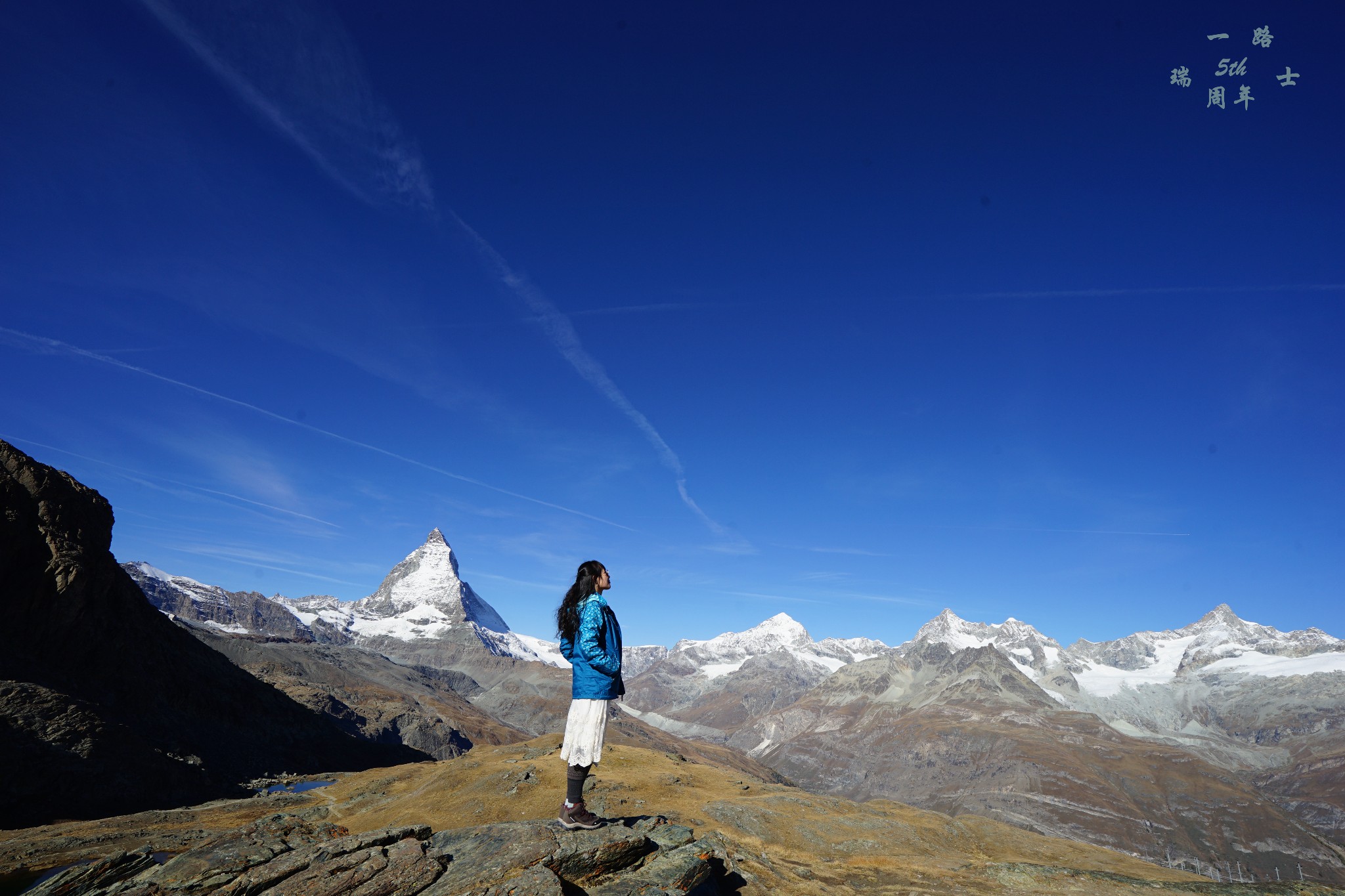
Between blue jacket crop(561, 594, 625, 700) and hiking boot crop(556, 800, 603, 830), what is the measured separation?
2523 mm

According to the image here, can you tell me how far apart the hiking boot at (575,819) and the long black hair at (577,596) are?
3.64 m

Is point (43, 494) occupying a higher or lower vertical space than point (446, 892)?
higher

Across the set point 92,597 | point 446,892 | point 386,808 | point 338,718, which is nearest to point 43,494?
point 92,597

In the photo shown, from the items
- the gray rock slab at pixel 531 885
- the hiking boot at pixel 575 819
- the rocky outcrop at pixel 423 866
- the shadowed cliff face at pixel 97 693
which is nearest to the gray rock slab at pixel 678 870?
the rocky outcrop at pixel 423 866

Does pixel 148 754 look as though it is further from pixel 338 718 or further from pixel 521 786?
pixel 338 718

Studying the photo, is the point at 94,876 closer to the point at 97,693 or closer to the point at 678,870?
the point at 678,870

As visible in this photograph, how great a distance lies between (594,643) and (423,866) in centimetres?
497

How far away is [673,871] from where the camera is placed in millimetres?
12398

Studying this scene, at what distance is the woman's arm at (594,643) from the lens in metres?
11.5

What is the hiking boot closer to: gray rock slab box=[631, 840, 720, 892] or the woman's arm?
gray rock slab box=[631, 840, 720, 892]

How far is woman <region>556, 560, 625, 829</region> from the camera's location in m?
11.6

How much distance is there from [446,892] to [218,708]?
75691mm

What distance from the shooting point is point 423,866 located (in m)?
11.2

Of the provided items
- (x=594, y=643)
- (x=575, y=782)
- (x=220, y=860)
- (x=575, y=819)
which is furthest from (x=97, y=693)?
(x=594, y=643)
